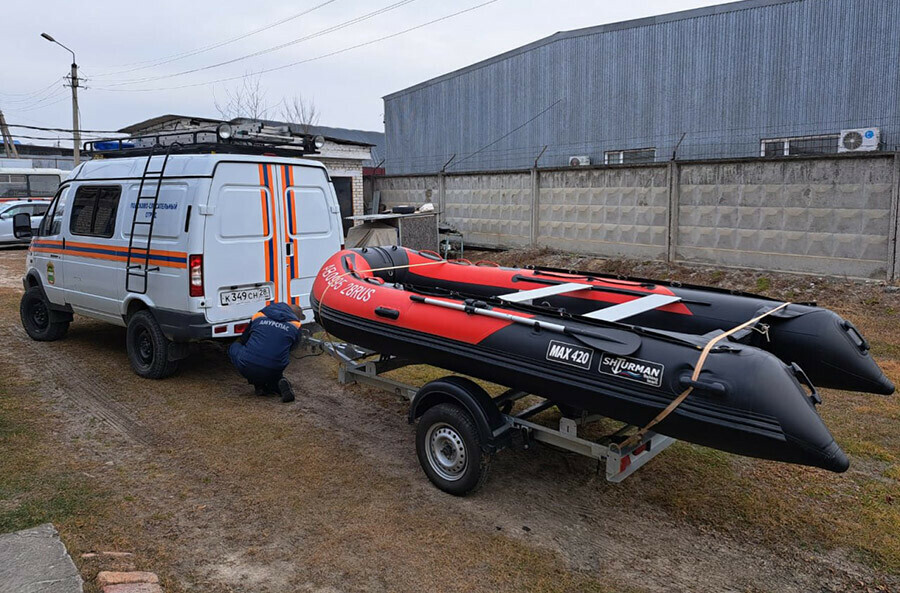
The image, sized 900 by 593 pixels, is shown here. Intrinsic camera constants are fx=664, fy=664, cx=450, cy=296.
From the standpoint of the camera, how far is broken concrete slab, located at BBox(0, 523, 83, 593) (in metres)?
3.18

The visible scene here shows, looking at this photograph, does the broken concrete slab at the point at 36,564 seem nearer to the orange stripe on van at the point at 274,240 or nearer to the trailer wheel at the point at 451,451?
the trailer wheel at the point at 451,451

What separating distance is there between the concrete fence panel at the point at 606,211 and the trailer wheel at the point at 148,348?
893cm

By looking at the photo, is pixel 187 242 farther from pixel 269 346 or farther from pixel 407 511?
pixel 407 511

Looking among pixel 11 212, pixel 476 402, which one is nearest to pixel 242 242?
pixel 476 402

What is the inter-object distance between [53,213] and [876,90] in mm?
15083

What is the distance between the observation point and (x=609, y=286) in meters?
5.22

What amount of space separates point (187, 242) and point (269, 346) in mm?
1227

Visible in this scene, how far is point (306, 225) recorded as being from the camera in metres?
7.00

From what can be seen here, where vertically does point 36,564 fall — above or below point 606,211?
below

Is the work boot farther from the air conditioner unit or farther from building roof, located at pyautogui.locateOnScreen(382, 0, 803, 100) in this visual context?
building roof, located at pyautogui.locateOnScreen(382, 0, 803, 100)

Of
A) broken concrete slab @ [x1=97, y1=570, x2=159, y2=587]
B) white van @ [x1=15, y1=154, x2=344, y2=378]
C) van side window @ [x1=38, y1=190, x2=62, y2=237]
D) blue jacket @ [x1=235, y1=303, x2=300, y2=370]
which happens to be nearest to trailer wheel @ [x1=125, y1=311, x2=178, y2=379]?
white van @ [x1=15, y1=154, x2=344, y2=378]

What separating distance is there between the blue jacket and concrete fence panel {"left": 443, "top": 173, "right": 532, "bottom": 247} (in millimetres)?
9687

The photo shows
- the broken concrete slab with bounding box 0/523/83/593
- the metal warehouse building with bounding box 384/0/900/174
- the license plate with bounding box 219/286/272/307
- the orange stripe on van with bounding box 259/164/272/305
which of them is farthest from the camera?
the metal warehouse building with bounding box 384/0/900/174

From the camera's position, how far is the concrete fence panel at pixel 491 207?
15234mm
